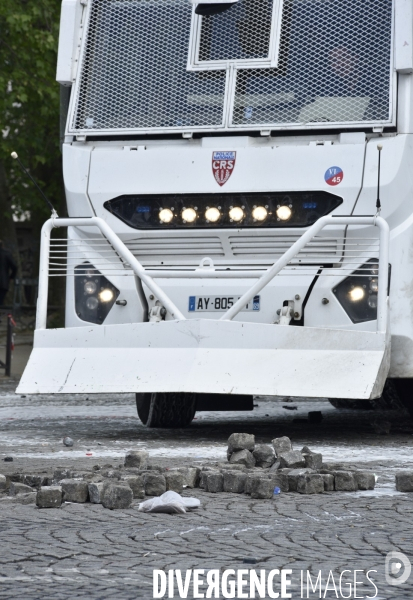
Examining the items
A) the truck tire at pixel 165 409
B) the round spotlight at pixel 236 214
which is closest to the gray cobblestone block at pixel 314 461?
the round spotlight at pixel 236 214

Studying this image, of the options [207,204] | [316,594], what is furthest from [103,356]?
[316,594]

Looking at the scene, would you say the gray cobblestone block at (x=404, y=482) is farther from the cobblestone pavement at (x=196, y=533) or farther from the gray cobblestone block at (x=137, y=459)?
the gray cobblestone block at (x=137, y=459)

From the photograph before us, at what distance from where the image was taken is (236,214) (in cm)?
979

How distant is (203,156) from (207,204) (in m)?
0.35

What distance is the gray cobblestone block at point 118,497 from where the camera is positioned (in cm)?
638

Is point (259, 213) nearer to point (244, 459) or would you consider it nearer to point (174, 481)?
point (244, 459)

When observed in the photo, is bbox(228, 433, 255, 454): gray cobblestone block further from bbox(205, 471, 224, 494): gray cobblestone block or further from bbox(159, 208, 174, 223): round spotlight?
bbox(159, 208, 174, 223): round spotlight

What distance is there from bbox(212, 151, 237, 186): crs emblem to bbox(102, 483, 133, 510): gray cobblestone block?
380 cm

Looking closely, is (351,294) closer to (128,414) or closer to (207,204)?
(207,204)

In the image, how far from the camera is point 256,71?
9797 millimetres

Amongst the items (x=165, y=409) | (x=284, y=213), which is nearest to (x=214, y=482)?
(x=284, y=213)

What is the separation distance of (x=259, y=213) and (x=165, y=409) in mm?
1983

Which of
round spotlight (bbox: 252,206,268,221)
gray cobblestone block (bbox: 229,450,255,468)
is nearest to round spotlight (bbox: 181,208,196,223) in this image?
round spotlight (bbox: 252,206,268,221)

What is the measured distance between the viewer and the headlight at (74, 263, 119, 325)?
10039mm
